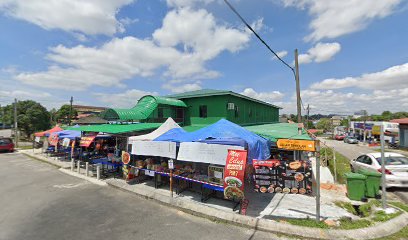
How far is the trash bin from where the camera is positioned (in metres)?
8.03

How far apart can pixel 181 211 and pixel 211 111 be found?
11.6 meters

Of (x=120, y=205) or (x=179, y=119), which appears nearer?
(x=120, y=205)

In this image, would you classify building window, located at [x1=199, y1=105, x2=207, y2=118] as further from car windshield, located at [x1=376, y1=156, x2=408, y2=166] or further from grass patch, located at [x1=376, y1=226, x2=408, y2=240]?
grass patch, located at [x1=376, y1=226, x2=408, y2=240]

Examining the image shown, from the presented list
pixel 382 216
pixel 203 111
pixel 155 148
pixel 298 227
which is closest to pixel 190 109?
pixel 203 111

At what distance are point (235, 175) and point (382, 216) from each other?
4.70 metres

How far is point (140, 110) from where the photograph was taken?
1661 cm

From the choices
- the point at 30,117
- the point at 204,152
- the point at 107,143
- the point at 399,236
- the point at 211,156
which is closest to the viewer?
the point at 399,236

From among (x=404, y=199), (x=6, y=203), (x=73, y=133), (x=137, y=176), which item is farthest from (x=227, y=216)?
(x=73, y=133)

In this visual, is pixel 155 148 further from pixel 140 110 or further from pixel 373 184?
pixel 373 184

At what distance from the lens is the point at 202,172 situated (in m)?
10.2

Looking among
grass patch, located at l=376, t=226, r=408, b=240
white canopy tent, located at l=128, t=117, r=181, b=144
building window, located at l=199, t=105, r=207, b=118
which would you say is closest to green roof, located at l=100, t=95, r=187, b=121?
building window, located at l=199, t=105, r=207, b=118

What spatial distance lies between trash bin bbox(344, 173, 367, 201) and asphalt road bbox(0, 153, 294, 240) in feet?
15.0

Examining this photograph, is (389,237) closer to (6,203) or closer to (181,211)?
(181,211)

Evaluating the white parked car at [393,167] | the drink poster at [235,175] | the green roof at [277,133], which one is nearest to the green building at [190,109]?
the green roof at [277,133]
